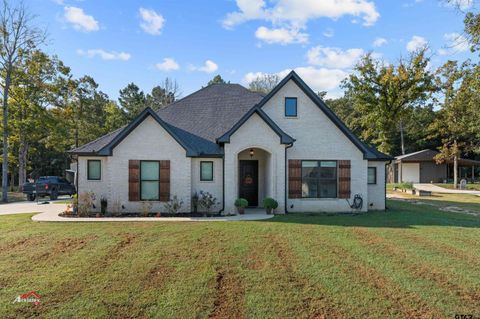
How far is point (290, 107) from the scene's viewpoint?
13938 mm

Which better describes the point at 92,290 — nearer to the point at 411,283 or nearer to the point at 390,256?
the point at 411,283

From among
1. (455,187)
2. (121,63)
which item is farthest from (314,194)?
(455,187)

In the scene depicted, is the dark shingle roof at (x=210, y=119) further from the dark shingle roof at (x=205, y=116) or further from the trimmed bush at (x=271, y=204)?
the trimmed bush at (x=271, y=204)

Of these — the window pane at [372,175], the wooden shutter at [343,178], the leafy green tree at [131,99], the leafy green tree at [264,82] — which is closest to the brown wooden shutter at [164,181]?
the wooden shutter at [343,178]

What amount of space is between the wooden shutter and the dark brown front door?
4.18 meters

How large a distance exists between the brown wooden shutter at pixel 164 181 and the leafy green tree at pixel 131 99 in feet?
107

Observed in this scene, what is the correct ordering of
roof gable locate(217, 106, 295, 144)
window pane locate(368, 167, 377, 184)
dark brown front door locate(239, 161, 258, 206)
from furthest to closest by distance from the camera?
dark brown front door locate(239, 161, 258, 206) → window pane locate(368, 167, 377, 184) → roof gable locate(217, 106, 295, 144)

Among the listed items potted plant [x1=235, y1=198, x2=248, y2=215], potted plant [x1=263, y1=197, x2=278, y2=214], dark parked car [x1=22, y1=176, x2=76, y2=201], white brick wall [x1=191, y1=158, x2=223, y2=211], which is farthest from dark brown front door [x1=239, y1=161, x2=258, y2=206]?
dark parked car [x1=22, y1=176, x2=76, y2=201]

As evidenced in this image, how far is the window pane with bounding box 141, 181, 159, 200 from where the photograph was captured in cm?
1312

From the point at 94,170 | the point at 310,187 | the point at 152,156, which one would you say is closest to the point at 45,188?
the point at 94,170

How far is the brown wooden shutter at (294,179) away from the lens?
1362cm

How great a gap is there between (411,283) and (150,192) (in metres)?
10.6

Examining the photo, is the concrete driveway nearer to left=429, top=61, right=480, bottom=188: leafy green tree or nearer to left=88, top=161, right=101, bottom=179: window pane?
left=88, top=161, right=101, bottom=179: window pane

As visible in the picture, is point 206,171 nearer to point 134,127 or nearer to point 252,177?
point 252,177
